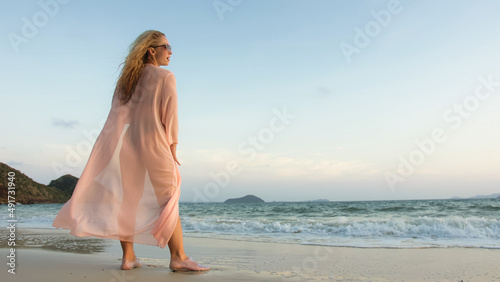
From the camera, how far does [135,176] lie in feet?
9.33

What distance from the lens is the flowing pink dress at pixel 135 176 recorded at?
274cm

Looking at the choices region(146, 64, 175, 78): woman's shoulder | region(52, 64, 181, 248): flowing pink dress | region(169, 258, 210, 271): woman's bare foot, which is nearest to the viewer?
region(52, 64, 181, 248): flowing pink dress

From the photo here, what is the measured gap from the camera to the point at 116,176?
2.84m

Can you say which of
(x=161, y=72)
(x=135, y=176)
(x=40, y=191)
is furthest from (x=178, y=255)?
(x=40, y=191)

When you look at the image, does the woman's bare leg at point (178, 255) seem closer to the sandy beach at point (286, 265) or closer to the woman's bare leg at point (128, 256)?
the sandy beach at point (286, 265)

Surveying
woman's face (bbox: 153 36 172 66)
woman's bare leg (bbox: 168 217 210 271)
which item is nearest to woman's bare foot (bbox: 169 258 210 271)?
woman's bare leg (bbox: 168 217 210 271)

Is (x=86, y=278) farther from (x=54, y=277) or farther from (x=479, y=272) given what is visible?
(x=479, y=272)

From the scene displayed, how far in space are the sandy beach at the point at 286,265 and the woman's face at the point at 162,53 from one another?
173cm

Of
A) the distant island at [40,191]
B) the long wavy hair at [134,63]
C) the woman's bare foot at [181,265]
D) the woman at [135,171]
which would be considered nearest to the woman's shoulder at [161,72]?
the woman at [135,171]

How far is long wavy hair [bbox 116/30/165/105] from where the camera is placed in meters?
2.97

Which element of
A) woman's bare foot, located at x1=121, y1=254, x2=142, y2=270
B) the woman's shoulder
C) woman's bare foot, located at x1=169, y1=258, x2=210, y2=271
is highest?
the woman's shoulder

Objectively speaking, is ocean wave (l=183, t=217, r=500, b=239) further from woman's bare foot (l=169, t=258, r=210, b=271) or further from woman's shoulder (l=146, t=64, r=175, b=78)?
woman's shoulder (l=146, t=64, r=175, b=78)

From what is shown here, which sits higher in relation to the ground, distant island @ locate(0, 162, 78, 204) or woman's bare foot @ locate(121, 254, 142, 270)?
distant island @ locate(0, 162, 78, 204)

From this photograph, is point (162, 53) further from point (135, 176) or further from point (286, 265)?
point (286, 265)
